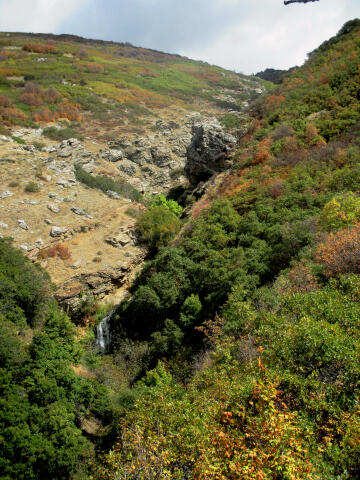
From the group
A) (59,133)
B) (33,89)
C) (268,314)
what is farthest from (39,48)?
(268,314)

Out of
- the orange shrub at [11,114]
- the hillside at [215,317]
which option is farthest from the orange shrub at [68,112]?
the hillside at [215,317]

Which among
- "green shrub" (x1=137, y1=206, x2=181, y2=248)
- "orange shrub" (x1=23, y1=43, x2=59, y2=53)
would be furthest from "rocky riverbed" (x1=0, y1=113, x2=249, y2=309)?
"orange shrub" (x1=23, y1=43, x2=59, y2=53)

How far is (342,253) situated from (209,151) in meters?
24.5

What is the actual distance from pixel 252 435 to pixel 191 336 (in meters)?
11.5

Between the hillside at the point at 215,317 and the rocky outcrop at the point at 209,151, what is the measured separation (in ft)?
0.61

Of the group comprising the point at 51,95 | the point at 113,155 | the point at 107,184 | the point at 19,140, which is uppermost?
the point at 51,95

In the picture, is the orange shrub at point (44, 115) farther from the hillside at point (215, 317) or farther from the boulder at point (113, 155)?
the boulder at point (113, 155)

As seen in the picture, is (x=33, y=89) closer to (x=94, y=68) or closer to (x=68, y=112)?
(x=68, y=112)

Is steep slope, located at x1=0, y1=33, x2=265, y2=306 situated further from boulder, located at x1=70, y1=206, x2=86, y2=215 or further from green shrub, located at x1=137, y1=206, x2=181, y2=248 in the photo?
green shrub, located at x1=137, y1=206, x2=181, y2=248

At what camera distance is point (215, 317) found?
48.2ft

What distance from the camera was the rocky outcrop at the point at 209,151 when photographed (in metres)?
32.6

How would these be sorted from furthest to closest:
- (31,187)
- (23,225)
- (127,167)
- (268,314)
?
(127,167)
(31,187)
(23,225)
(268,314)

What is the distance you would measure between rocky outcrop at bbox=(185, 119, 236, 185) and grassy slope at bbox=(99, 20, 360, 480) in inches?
108

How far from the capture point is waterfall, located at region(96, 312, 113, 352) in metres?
19.5
